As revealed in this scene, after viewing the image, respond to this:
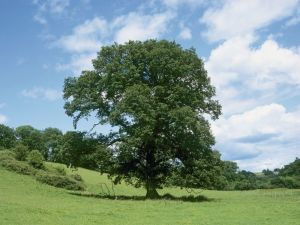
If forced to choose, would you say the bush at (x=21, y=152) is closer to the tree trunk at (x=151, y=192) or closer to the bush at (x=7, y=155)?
the bush at (x=7, y=155)

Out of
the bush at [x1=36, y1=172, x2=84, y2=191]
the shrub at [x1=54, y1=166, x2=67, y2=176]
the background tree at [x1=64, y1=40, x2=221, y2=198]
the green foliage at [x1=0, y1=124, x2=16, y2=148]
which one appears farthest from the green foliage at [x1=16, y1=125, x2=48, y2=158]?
the background tree at [x1=64, y1=40, x2=221, y2=198]

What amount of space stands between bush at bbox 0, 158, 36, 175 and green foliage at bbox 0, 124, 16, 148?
70.1 m

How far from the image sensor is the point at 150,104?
143 feet

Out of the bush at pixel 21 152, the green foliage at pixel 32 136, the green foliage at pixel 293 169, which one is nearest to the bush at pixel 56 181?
the bush at pixel 21 152

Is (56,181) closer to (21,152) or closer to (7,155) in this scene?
(7,155)

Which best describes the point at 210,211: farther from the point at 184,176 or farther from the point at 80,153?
the point at 80,153

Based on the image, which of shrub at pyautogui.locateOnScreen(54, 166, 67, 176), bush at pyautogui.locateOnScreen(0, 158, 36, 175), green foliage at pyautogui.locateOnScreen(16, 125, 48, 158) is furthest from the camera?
green foliage at pyautogui.locateOnScreen(16, 125, 48, 158)

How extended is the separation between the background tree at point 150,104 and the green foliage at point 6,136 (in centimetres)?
8458

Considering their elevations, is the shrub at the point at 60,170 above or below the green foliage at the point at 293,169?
below

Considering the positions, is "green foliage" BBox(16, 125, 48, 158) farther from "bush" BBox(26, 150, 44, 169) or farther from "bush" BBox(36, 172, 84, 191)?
"bush" BBox(36, 172, 84, 191)

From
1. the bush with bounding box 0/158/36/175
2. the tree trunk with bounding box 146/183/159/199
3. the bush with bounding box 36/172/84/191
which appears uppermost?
the bush with bounding box 0/158/36/175

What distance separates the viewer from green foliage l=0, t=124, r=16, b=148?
127500 mm

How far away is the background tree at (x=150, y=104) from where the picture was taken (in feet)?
141

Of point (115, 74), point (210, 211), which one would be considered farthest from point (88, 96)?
point (210, 211)
